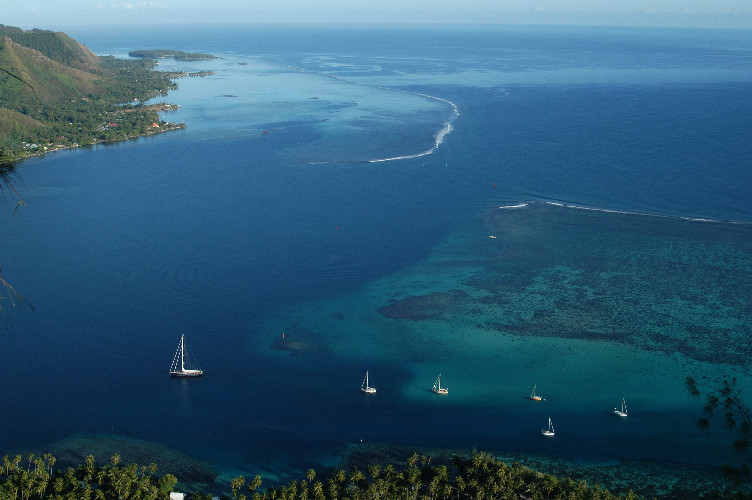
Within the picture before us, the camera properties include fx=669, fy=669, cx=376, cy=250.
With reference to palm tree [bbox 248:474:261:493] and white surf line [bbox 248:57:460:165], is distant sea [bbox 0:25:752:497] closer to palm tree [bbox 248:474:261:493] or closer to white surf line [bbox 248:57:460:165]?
white surf line [bbox 248:57:460:165]

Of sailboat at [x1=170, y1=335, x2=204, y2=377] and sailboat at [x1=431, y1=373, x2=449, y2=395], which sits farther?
sailboat at [x1=170, y1=335, x2=204, y2=377]

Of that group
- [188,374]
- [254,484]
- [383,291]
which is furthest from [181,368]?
[383,291]

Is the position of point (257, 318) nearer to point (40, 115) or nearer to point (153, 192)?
point (153, 192)

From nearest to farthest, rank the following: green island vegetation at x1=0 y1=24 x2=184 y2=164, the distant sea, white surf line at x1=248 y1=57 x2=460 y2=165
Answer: the distant sea → white surf line at x1=248 y1=57 x2=460 y2=165 → green island vegetation at x1=0 y1=24 x2=184 y2=164

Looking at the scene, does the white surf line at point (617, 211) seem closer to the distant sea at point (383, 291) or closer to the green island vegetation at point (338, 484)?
the distant sea at point (383, 291)

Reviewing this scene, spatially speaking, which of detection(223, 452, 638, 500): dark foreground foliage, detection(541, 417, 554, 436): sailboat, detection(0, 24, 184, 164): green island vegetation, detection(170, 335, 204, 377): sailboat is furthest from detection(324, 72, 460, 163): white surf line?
detection(223, 452, 638, 500): dark foreground foliage

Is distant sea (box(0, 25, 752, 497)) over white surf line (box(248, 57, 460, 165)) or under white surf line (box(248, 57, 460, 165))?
under

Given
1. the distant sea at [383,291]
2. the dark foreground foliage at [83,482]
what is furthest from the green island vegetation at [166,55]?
the dark foreground foliage at [83,482]
